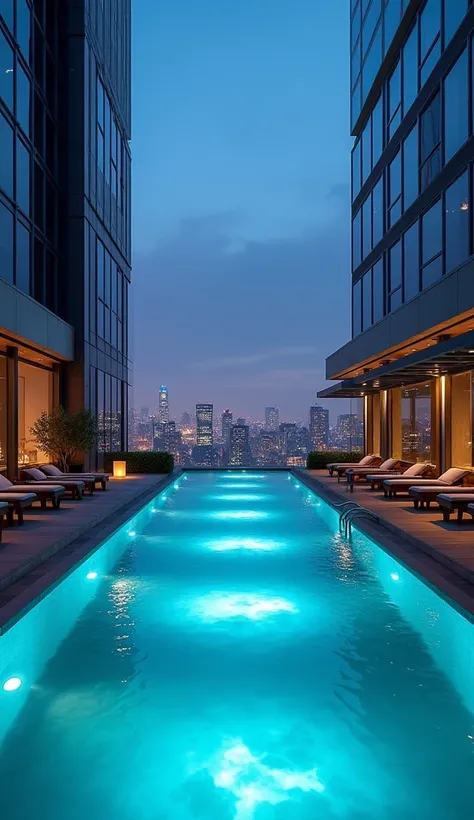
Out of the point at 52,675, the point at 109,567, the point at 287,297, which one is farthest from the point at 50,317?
the point at 287,297

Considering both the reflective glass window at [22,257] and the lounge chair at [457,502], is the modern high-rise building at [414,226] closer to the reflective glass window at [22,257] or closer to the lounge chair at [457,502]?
the lounge chair at [457,502]

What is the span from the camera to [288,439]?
152 ft

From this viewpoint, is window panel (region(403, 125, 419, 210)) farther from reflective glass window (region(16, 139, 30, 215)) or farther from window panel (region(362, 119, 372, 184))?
reflective glass window (region(16, 139, 30, 215))

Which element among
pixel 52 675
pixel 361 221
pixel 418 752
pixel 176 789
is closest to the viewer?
pixel 176 789

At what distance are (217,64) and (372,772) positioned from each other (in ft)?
606

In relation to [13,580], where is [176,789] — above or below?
below

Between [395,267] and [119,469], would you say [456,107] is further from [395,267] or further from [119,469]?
[119,469]

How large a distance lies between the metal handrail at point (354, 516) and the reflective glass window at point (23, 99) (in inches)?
547

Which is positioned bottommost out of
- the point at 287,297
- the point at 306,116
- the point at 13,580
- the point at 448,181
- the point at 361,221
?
the point at 13,580

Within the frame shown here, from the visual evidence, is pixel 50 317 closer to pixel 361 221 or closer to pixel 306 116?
pixel 361 221

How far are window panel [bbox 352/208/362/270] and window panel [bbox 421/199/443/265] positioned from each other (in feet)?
30.2

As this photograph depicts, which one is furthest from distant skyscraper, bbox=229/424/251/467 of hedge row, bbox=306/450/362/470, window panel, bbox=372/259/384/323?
window panel, bbox=372/259/384/323

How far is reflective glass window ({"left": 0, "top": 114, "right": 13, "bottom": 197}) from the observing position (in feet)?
52.8

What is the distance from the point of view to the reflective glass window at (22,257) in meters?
17.5
